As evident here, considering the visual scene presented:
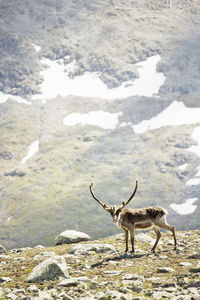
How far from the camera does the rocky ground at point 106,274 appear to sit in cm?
1722

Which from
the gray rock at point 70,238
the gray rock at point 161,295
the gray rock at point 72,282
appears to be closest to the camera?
the gray rock at point 161,295

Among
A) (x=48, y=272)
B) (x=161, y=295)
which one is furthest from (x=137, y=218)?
(x=161, y=295)

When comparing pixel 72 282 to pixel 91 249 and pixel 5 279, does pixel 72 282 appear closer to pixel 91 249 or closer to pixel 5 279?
pixel 5 279

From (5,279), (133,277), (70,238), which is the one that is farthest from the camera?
(70,238)

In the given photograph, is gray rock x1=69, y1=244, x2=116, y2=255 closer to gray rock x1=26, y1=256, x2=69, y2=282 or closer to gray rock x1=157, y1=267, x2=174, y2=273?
gray rock x1=26, y1=256, x2=69, y2=282

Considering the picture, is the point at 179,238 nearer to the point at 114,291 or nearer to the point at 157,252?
the point at 157,252

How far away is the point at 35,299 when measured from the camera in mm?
16531

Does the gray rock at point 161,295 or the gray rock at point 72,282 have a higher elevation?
the gray rock at point 161,295

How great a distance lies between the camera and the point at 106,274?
67.8 ft

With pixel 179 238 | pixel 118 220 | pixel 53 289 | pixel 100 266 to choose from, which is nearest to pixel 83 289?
pixel 53 289

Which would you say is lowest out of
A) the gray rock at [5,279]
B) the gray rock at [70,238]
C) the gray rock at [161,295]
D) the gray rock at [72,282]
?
the gray rock at [70,238]

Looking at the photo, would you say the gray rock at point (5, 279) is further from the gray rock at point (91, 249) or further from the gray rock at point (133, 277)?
the gray rock at point (91, 249)

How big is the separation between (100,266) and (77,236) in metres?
10.5

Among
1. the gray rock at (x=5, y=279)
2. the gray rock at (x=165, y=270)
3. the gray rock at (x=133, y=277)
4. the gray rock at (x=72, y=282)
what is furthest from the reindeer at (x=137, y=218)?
the gray rock at (x=5, y=279)
